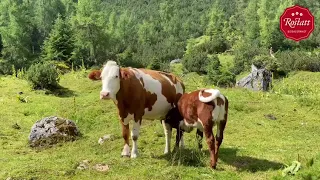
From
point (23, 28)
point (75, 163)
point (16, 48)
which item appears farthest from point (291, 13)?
point (23, 28)

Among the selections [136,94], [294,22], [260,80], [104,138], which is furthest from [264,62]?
[136,94]

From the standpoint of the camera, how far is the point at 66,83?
71.5 ft

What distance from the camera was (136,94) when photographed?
9031 millimetres

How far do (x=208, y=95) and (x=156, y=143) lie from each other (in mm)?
3577

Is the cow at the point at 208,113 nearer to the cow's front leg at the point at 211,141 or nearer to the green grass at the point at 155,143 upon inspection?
the cow's front leg at the point at 211,141

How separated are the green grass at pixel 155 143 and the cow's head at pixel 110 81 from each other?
1.63 metres

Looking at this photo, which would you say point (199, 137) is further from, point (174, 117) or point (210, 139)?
point (210, 139)

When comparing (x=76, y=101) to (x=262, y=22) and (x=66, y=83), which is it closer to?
(x=66, y=83)

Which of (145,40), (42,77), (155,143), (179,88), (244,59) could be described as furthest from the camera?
(145,40)

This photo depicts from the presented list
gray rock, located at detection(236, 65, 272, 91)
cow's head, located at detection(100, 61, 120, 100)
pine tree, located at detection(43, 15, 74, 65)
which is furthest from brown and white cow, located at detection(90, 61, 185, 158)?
pine tree, located at detection(43, 15, 74, 65)

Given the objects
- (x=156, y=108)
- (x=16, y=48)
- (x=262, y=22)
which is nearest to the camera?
(x=156, y=108)

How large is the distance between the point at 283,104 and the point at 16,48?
41.3m

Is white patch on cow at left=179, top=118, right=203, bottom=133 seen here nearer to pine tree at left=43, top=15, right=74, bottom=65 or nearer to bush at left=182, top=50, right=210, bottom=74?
pine tree at left=43, top=15, right=74, bottom=65

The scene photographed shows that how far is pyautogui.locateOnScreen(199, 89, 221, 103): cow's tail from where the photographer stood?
8.22m
